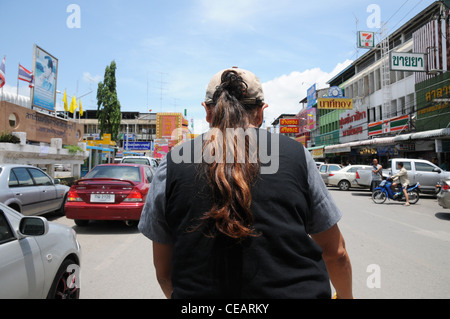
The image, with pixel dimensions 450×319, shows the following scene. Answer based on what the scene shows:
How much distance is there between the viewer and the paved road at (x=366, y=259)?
3835 mm

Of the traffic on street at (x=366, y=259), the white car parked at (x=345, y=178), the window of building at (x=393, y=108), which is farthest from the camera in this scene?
the window of building at (x=393, y=108)

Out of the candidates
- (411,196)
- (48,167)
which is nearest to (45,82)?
(48,167)

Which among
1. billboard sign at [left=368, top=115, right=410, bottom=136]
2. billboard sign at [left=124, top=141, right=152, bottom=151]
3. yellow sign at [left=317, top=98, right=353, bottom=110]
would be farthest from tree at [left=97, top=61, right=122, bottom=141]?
billboard sign at [left=368, top=115, right=410, bottom=136]

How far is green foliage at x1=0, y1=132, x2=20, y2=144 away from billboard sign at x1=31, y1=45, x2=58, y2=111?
4478 millimetres

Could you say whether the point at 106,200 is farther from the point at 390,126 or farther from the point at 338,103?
the point at 338,103

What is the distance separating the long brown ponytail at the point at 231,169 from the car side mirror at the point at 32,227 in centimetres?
204

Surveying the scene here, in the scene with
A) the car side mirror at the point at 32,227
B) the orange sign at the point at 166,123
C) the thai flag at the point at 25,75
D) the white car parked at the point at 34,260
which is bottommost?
the white car parked at the point at 34,260

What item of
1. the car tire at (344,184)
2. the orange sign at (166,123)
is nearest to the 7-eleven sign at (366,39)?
the car tire at (344,184)

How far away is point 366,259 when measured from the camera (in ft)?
17.1

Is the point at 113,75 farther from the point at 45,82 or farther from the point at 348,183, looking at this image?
the point at 348,183

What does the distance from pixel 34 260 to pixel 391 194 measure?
1317 centimetres

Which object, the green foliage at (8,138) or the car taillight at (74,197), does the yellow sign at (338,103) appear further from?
the car taillight at (74,197)

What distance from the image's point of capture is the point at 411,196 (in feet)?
42.4
